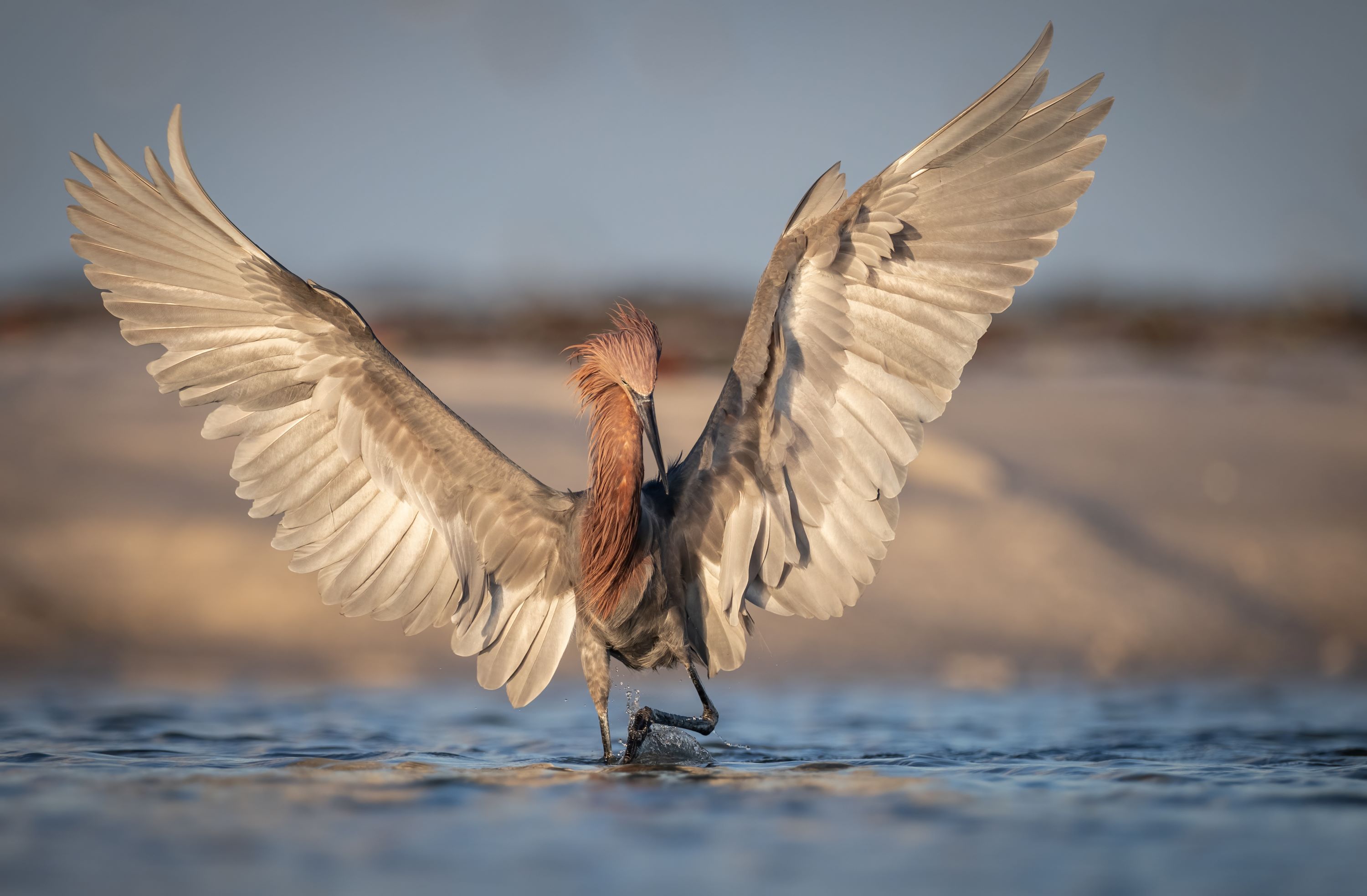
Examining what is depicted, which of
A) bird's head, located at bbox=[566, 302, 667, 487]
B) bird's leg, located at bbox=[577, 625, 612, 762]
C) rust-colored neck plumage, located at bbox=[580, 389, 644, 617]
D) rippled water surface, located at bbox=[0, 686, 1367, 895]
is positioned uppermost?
bird's head, located at bbox=[566, 302, 667, 487]

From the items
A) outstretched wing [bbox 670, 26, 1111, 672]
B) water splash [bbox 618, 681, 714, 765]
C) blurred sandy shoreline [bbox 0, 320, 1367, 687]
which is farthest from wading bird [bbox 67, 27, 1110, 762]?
blurred sandy shoreline [bbox 0, 320, 1367, 687]

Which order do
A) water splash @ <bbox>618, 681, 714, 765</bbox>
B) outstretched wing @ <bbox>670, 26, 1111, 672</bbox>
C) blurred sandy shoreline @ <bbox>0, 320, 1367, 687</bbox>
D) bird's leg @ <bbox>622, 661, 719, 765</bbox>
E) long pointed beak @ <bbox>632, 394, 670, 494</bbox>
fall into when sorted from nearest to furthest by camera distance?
outstretched wing @ <bbox>670, 26, 1111, 672</bbox>
long pointed beak @ <bbox>632, 394, 670, 494</bbox>
bird's leg @ <bbox>622, 661, 719, 765</bbox>
water splash @ <bbox>618, 681, 714, 765</bbox>
blurred sandy shoreline @ <bbox>0, 320, 1367, 687</bbox>

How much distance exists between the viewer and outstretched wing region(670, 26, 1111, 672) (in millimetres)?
4699

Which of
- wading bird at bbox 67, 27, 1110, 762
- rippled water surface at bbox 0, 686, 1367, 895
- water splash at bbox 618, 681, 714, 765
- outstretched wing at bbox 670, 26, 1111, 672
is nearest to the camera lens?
rippled water surface at bbox 0, 686, 1367, 895

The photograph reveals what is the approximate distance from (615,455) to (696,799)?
1.49 m

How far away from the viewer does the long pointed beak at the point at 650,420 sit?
16.9 feet

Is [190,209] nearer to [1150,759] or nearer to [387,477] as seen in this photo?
[387,477]

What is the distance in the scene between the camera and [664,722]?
5637 millimetres

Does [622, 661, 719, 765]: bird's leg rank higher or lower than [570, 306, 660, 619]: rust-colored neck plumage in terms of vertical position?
lower

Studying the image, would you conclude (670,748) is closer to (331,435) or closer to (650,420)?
(650,420)

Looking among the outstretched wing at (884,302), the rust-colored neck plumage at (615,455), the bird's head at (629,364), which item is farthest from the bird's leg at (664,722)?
the bird's head at (629,364)

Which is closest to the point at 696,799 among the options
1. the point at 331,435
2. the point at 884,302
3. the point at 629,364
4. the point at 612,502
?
the point at 612,502

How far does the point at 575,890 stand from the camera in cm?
340

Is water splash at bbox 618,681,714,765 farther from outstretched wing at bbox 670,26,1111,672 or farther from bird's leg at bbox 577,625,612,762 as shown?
outstretched wing at bbox 670,26,1111,672
